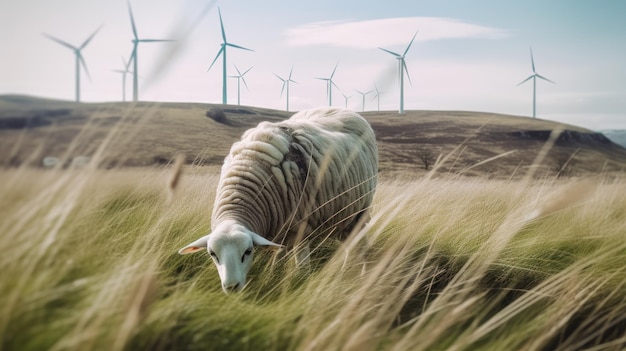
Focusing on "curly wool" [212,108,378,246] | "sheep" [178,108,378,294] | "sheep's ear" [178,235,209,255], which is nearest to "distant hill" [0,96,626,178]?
"sheep's ear" [178,235,209,255]

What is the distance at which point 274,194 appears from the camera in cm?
473

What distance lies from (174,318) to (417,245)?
3.70 meters

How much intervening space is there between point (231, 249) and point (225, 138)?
5096 centimetres

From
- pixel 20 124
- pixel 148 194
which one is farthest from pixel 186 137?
pixel 20 124

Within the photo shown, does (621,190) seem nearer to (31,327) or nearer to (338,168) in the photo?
(338,168)

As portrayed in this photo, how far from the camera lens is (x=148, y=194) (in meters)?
6.57

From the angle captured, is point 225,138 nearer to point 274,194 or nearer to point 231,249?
point 274,194

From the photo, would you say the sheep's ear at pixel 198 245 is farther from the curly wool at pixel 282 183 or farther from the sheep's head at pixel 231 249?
the curly wool at pixel 282 183

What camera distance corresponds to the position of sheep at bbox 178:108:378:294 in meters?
3.69

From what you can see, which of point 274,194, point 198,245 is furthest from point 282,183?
point 198,245

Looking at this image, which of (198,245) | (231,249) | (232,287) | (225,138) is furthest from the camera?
(225,138)

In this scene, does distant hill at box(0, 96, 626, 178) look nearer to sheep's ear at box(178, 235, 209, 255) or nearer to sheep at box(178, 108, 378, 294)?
sheep's ear at box(178, 235, 209, 255)

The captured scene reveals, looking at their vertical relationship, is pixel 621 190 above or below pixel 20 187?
below

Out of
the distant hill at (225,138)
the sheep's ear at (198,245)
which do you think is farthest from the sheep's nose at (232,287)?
the distant hill at (225,138)
